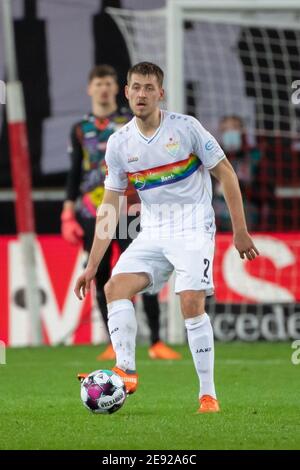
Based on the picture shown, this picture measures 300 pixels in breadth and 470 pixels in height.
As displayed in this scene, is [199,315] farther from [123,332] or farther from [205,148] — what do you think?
[205,148]

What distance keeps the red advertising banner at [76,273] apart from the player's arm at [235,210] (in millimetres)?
5737

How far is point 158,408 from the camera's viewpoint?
23.3ft

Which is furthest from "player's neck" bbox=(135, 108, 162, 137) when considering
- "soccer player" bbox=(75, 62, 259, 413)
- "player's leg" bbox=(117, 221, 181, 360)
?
"player's leg" bbox=(117, 221, 181, 360)

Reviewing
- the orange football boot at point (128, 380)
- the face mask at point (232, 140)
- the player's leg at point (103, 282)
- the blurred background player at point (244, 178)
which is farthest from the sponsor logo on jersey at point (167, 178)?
the blurred background player at point (244, 178)

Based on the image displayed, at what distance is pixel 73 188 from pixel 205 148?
3.82m

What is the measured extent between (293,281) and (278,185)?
4.77 feet

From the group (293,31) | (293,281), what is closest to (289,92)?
(293,31)

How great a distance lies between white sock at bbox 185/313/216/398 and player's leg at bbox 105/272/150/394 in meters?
0.34

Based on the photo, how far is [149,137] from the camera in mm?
7102

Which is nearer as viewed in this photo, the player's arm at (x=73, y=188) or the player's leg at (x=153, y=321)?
the player's leg at (x=153, y=321)

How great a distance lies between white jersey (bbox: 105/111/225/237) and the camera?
7.06 m

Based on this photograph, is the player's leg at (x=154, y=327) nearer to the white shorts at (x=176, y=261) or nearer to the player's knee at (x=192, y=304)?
the white shorts at (x=176, y=261)

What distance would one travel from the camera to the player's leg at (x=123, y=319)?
6.98 metres

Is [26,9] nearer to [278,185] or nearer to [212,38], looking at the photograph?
[212,38]
